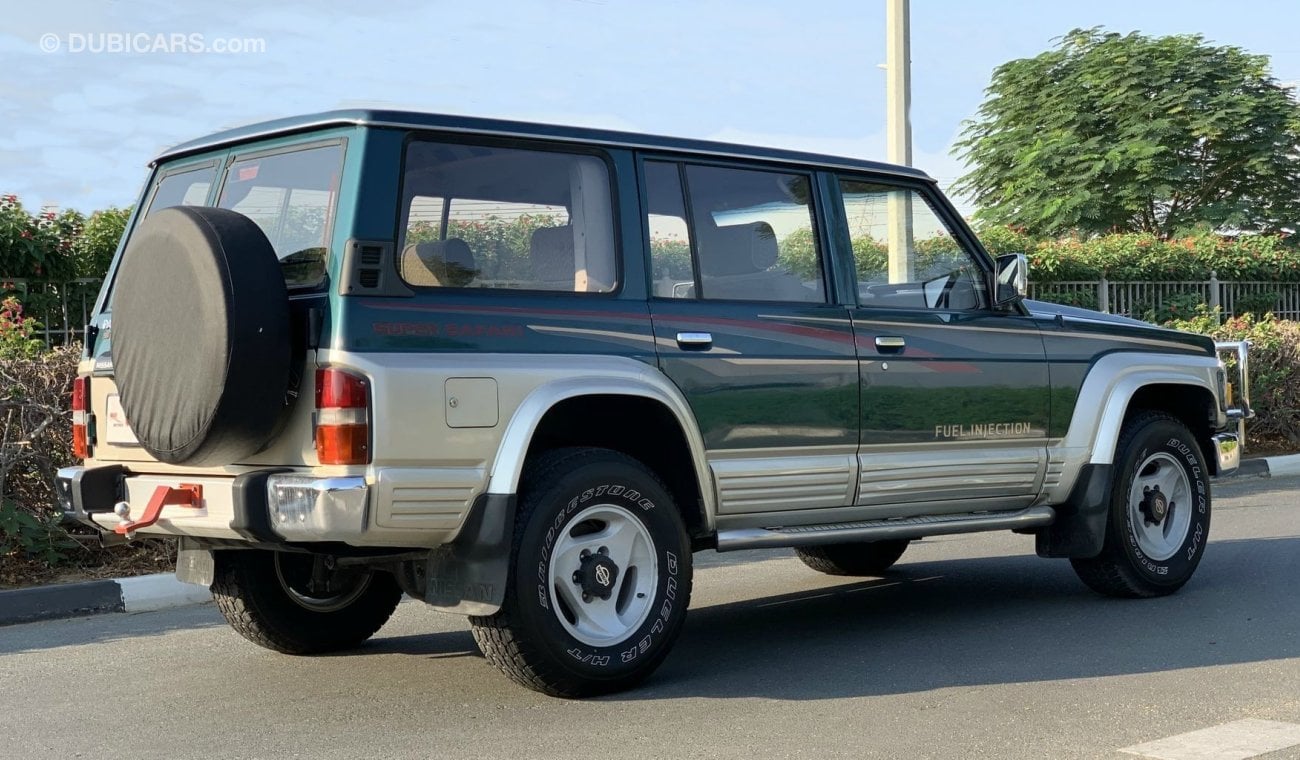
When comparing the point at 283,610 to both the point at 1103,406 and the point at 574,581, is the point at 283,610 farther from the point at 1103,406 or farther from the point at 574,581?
the point at 1103,406

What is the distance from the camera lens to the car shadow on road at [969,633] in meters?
5.62

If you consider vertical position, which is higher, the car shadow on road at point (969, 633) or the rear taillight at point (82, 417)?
the rear taillight at point (82, 417)

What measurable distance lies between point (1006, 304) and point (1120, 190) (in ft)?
79.1

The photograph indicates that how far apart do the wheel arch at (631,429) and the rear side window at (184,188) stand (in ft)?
5.18

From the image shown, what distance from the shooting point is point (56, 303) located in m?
11.8

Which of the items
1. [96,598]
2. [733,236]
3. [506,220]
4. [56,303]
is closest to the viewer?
[506,220]

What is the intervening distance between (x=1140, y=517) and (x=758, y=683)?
2.65 m

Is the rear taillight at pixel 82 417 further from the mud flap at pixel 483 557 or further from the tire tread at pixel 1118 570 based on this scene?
the tire tread at pixel 1118 570

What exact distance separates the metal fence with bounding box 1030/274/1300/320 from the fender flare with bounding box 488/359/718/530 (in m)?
12.0

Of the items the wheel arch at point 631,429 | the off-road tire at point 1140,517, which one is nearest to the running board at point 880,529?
the wheel arch at point 631,429

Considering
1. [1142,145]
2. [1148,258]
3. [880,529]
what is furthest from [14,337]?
[1142,145]

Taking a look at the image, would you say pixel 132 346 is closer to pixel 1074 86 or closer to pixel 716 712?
pixel 716 712

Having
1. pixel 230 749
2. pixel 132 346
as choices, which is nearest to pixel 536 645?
pixel 230 749

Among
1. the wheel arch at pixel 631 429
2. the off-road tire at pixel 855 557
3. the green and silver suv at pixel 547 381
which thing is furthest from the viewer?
the off-road tire at pixel 855 557
